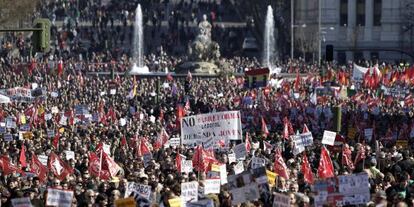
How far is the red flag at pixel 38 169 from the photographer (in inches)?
1246

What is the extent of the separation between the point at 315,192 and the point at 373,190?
3.31 meters

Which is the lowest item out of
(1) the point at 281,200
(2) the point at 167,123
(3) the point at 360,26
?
(2) the point at 167,123

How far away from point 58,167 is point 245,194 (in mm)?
9234

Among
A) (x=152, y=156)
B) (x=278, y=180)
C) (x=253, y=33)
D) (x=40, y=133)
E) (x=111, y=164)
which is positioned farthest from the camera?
(x=253, y=33)

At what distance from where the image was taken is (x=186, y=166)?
31875mm

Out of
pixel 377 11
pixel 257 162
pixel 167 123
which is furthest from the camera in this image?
pixel 377 11

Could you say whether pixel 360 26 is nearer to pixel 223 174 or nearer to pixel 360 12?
pixel 360 12

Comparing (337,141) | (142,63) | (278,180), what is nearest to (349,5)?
(142,63)

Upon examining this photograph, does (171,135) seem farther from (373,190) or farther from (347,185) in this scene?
(347,185)

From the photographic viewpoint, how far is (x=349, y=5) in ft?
368

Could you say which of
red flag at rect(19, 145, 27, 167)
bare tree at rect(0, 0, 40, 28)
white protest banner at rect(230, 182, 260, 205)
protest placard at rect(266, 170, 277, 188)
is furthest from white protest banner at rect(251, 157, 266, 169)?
bare tree at rect(0, 0, 40, 28)

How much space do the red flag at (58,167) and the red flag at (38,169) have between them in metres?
0.17

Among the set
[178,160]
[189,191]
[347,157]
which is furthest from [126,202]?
[347,157]

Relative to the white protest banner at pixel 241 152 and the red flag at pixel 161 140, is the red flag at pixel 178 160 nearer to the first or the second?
the white protest banner at pixel 241 152
